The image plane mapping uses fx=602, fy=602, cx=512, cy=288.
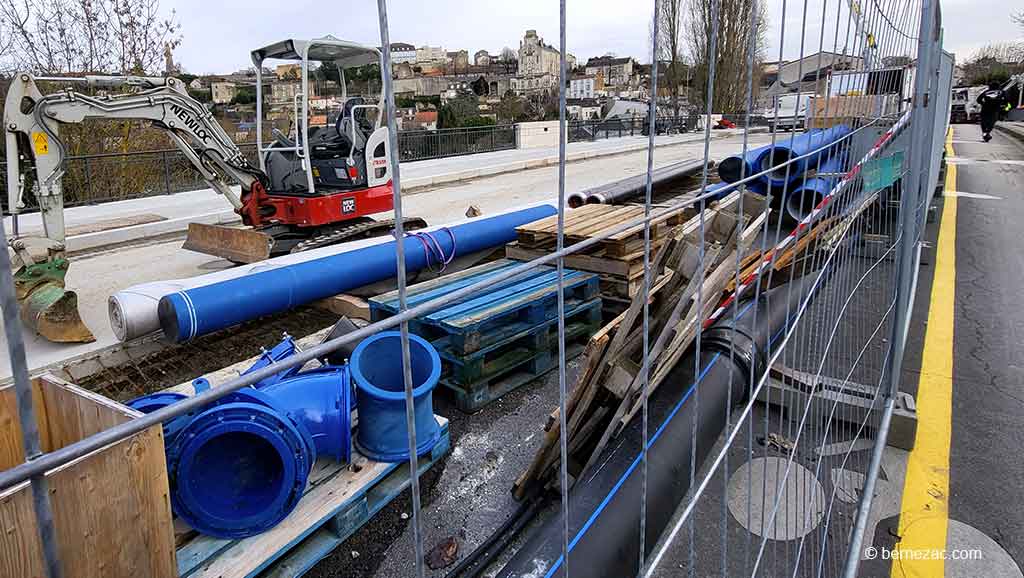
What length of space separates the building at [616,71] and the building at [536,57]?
0.83 metres

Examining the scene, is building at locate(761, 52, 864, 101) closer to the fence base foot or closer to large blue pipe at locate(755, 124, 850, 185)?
large blue pipe at locate(755, 124, 850, 185)

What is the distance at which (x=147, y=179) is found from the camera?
1434cm

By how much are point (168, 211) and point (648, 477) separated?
12249 millimetres

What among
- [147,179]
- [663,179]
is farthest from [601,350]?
[147,179]

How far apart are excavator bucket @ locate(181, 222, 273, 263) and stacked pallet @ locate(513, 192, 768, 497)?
5390 millimetres

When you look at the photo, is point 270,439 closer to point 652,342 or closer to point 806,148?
point 652,342

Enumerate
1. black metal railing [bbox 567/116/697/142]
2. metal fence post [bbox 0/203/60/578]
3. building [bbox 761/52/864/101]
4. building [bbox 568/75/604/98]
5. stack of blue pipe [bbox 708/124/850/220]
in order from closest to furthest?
metal fence post [bbox 0/203/60/578], stack of blue pipe [bbox 708/124/850/220], building [bbox 761/52/864/101], building [bbox 568/75/604/98], black metal railing [bbox 567/116/697/142]

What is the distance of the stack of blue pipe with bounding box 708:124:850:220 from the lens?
2.27 metres

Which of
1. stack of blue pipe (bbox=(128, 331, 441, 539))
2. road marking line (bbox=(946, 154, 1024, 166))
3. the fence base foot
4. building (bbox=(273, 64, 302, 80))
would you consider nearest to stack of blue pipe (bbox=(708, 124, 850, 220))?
the fence base foot

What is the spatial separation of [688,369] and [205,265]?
7.48 m

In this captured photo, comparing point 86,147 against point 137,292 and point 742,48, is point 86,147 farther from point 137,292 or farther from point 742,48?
point 742,48

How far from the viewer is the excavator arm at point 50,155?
533 centimetres

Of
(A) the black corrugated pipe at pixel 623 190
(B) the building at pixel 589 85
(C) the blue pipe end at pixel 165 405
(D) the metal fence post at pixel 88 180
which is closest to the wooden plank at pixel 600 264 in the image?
(A) the black corrugated pipe at pixel 623 190

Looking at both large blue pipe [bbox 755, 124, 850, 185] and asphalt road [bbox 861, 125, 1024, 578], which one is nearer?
asphalt road [bbox 861, 125, 1024, 578]
